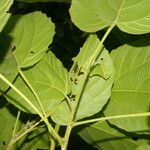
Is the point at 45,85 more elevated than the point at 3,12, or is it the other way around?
the point at 3,12

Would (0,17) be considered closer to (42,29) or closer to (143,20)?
(42,29)

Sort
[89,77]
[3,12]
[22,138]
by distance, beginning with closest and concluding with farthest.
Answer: [3,12]
[89,77]
[22,138]

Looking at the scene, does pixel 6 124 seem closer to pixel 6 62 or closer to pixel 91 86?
pixel 6 62

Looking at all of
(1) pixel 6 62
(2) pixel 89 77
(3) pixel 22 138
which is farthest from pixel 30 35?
(3) pixel 22 138

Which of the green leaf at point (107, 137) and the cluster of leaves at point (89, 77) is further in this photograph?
the green leaf at point (107, 137)

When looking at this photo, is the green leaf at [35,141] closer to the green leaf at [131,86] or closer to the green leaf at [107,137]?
the green leaf at [107,137]

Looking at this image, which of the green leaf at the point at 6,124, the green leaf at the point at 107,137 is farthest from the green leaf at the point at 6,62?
the green leaf at the point at 107,137

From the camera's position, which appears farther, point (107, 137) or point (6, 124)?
point (6, 124)

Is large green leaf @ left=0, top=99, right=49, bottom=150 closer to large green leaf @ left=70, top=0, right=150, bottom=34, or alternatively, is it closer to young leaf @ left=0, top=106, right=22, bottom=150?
young leaf @ left=0, top=106, right=22, bottom=150
